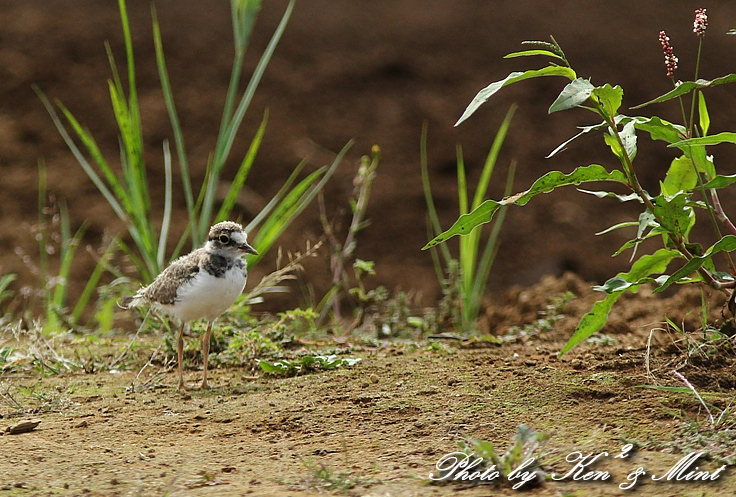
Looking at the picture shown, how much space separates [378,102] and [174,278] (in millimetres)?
5562

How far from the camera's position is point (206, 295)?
148 inches

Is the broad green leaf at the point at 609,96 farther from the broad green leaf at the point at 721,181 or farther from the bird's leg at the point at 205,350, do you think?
the bird's leg at the point at 205,350

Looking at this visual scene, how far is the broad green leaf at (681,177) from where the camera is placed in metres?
3.36

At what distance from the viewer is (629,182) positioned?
3010 mm

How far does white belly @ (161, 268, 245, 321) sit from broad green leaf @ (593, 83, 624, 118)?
1735mm

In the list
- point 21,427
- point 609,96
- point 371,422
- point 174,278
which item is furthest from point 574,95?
point 21,427

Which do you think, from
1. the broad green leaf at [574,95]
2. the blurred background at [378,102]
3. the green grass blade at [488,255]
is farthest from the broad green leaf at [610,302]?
the blurred background at [378,102]

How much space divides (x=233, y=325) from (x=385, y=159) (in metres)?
3.97

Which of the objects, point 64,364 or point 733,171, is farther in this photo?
point 733,171

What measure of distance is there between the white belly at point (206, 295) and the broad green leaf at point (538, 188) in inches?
45.7

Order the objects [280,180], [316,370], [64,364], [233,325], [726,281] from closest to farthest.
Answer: [726,281]
[316,370]
[64,364]
[233,325]
[280,180]

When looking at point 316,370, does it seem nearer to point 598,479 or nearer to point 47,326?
point 598,479

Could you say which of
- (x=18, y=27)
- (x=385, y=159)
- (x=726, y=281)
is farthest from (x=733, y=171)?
(x=18, y=27)

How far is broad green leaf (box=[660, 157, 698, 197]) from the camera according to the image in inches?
132
